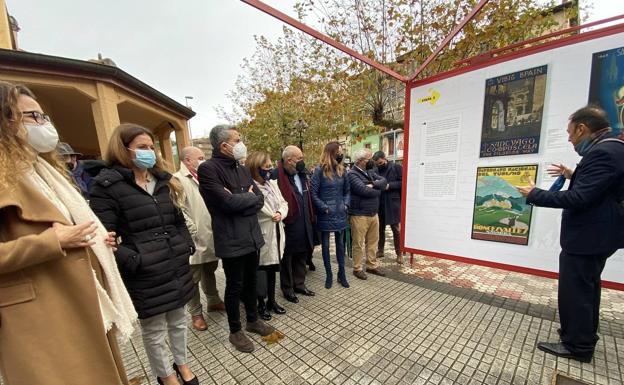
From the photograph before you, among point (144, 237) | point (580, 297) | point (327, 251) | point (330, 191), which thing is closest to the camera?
point (144, 237)

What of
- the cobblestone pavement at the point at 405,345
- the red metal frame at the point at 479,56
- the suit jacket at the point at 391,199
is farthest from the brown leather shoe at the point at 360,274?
the suit jacket at the point at 391,199

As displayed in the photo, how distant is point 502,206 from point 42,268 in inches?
155

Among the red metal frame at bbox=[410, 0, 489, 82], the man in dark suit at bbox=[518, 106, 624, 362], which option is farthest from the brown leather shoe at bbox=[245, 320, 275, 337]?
the red metal frame at bbox=[410, 0, 489, 82]

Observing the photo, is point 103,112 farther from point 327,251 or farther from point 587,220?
point 587,220

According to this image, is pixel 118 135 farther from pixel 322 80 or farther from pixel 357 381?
pixel 322 80

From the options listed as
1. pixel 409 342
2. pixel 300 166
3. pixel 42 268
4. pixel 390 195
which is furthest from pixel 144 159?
pixel 390 195

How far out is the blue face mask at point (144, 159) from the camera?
187 cm

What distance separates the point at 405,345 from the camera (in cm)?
265

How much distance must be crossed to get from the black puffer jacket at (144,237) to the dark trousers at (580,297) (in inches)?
126

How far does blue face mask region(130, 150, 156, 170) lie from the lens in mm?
1865

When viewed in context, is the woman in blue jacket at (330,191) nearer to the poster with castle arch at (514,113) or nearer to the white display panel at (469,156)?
the white display panel at (469,156)

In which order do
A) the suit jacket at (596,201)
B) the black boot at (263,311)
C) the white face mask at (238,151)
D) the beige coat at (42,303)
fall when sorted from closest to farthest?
the beige coat at (42,303), the suit jacket at (596,201), the white face mask at (238,151), the black boot at (263,311)

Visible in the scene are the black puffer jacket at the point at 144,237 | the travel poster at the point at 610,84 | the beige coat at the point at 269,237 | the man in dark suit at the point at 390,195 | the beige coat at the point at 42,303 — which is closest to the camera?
the beige coat at the point at 42,303

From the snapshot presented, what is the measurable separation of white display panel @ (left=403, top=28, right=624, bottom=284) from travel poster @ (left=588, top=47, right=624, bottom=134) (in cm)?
5
